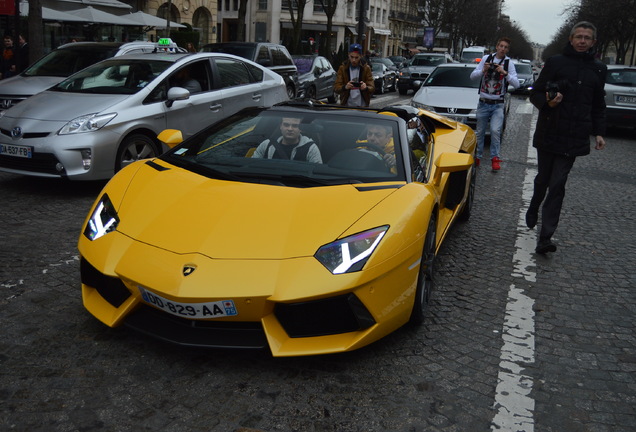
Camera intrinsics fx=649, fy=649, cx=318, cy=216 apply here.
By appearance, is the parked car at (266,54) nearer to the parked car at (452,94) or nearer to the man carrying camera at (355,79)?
the parked car at (452,94)

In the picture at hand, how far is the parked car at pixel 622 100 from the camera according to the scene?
14961 mm

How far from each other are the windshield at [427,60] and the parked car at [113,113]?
2042 cm

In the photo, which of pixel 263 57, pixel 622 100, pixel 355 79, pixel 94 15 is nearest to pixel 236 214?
pixel 355 79

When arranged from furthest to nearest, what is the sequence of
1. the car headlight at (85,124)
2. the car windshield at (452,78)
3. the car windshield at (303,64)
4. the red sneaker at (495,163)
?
1. the car windshield at (303,64)
2. the car windshield at (452,78)
3. the red sneaker at (495,163)
4. the car headlight at (85,124)

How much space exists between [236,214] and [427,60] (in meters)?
26.4

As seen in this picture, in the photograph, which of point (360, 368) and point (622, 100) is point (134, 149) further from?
point (622, 100)

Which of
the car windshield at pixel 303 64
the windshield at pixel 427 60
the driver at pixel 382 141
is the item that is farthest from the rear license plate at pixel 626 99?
the windshield at pixel 427 60

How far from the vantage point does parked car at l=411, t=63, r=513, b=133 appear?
11789mm

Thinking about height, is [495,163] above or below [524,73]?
below

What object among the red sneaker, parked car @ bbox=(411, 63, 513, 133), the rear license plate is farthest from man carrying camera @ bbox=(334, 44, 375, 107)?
the rear license plate

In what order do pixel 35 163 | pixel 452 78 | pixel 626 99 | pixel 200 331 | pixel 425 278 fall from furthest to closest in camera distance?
pixel 626 99, pixel 452 78, pixel 35 163, pixel 425 278, pixel 200 331

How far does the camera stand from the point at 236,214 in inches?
134

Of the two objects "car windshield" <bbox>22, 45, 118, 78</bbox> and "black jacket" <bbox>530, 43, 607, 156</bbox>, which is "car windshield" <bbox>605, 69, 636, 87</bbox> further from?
"car windshield" <bbox>22, 45, 118, 78</bbox>

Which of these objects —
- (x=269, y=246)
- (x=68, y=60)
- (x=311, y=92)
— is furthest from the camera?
(x=311, y=92)
